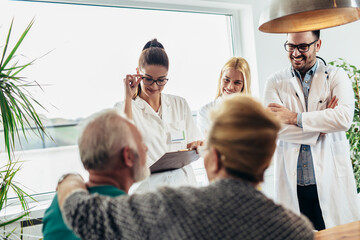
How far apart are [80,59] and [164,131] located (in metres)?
1.23

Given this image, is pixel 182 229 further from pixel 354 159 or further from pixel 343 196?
pixel 354 159

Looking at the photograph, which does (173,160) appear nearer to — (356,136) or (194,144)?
(194,144)

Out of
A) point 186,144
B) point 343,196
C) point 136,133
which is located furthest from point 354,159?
point 136,133

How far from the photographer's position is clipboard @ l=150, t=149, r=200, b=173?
2043 millimetres

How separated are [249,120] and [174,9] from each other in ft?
9.44

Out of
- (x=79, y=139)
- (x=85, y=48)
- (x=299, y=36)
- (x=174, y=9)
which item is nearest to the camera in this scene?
(x=79, y=139)

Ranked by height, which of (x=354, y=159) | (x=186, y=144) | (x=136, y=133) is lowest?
(x=354, y=159)

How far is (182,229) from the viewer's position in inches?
37.5

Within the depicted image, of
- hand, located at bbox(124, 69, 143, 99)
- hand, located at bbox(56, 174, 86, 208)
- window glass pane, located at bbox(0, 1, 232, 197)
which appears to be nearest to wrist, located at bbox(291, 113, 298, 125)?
hand, located at bbox(124, 69, 143, 99)

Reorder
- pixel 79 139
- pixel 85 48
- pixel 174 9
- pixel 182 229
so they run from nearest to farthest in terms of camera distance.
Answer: pixel 182 229 < pixel 79 139 < pixel 85 48 < pixel 174 9

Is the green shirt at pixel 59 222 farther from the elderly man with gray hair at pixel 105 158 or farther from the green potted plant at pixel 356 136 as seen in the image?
the green potted plant at pixel 356 136

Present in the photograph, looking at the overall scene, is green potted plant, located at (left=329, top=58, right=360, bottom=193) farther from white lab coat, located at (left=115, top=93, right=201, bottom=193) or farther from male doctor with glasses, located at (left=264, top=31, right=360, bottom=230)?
white lab coat, located at (left=115, top=93, right=201, bottom=193)

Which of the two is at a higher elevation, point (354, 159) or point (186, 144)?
point (186, 144)

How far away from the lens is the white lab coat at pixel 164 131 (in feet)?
7.86
